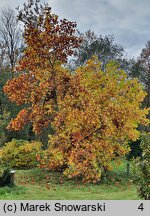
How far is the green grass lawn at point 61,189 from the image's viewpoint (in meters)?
8.76

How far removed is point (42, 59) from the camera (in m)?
12.1

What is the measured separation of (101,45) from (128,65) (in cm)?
449

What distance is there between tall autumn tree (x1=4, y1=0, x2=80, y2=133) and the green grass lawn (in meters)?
2.00

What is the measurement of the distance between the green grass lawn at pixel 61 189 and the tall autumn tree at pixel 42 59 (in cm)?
200

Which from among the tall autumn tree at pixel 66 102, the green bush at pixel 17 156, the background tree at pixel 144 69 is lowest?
the green bush at pixel 17 156

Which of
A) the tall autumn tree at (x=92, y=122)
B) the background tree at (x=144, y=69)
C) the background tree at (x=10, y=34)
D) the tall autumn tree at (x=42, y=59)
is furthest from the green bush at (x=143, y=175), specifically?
the background tree at (x=144, y=69)

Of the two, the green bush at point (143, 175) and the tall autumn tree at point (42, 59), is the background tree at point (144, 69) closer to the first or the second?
the tall autumn tree at point (42, 59)

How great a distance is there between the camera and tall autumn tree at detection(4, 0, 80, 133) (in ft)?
38.7

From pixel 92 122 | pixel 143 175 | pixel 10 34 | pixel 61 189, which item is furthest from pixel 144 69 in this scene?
pixel 143 175

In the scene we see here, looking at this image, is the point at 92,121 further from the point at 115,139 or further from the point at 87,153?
the point at 115,139

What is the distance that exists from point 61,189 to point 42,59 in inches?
182

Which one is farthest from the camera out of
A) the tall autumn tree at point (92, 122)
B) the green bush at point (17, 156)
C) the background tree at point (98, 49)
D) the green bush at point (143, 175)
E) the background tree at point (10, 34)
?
the background tree at point (98, 49)

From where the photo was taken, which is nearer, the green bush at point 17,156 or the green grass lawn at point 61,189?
the green grass lawn at point 61,189

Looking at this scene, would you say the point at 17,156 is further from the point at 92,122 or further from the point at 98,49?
the point at 98,49
